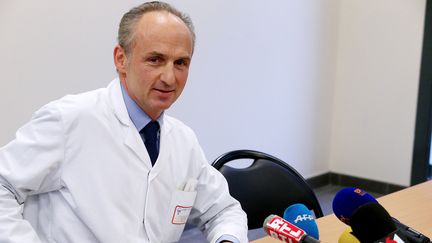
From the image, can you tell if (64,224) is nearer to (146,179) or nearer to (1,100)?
(146,179)

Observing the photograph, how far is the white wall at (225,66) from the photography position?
8.54 ft

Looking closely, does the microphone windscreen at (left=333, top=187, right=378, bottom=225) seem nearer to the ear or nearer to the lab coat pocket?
the lab coat pocket

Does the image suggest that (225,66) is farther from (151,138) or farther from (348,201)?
(348,201)

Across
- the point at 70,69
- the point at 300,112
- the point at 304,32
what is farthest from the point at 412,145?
the point at 70,69

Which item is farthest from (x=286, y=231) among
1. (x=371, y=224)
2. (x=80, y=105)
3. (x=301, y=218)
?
(x=80, y=105)

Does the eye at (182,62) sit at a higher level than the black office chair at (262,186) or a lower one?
higher

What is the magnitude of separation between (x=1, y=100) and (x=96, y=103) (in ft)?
4.29

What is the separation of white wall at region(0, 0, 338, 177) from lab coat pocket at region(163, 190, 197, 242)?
1401 millimetres

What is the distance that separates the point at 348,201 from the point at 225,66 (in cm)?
259

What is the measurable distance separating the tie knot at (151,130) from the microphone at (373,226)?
626mm

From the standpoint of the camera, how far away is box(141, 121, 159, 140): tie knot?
4.86 ft

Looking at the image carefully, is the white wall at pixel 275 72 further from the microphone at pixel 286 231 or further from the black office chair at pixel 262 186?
the microphone at pixel 286 231

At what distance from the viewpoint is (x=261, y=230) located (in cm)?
368

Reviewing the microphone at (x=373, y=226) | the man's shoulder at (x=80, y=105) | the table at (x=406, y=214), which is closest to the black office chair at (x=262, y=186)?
the table at (x=406, y=214)
